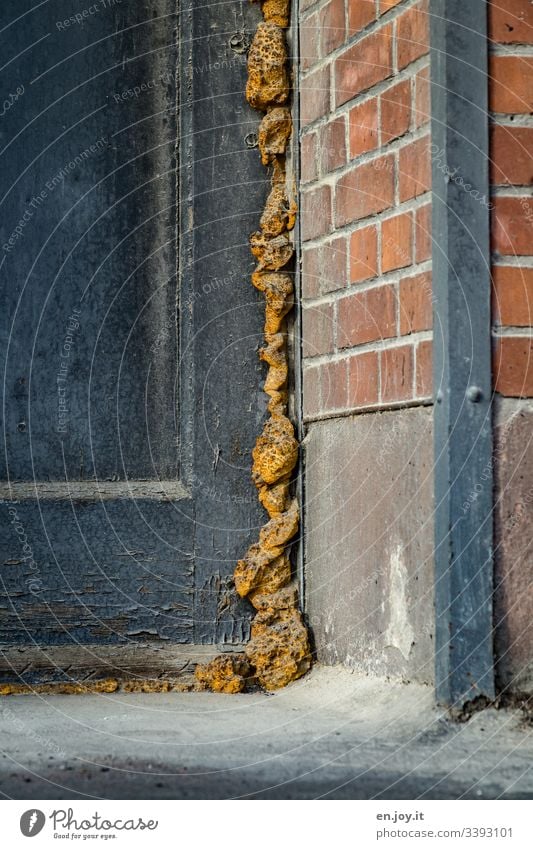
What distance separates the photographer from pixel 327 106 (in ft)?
5.17

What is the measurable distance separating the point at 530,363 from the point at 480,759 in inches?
18.8

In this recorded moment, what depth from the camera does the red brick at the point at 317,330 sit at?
157cm

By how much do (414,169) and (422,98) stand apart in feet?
0.29

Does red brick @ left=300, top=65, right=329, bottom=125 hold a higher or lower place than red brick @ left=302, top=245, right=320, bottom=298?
higher

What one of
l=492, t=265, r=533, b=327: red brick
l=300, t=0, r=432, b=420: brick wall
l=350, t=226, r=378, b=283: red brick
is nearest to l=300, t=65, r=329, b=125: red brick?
l=300, t=0, r=432, b=420: brick wall

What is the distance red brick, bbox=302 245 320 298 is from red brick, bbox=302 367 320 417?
12cm

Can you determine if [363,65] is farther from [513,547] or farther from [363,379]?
[513,547]

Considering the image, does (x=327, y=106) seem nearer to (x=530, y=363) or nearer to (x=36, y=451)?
(x=530, y=363)

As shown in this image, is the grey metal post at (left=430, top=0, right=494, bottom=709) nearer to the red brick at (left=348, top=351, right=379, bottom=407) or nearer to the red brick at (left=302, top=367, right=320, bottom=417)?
the red brick at (left=348, top=351, right=379, bottom=407)

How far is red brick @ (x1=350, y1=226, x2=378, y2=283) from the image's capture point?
1.44m

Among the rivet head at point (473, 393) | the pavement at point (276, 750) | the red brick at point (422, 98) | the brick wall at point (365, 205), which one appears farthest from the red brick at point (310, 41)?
the pavement at point (276, 750)

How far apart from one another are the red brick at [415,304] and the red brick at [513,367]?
0.10 metres

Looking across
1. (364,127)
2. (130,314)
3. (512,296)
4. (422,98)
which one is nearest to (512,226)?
(512,296)

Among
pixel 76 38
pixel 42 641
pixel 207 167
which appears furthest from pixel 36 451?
pixel 76 38
